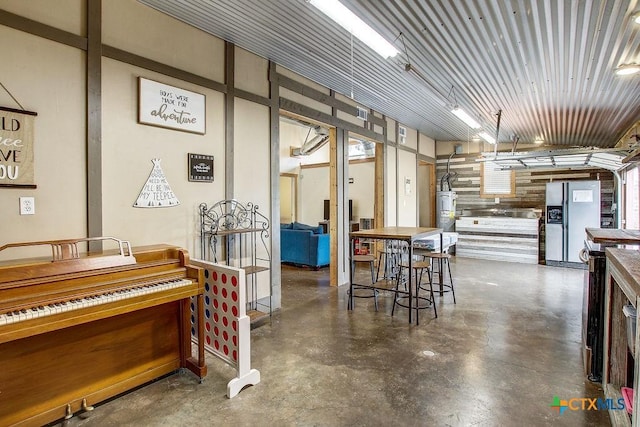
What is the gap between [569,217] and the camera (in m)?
7.13

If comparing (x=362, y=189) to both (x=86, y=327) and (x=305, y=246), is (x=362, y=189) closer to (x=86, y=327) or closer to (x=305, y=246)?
(x=305, y=246)

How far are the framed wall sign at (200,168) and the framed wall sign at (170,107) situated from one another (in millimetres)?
252

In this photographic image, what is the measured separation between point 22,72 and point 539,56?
4.52m

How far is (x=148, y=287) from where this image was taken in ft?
7.75

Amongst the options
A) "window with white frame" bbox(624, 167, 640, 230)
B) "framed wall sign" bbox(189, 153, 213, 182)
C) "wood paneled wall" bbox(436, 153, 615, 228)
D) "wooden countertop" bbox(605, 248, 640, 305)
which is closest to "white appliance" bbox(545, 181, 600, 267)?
"window with white frame" bbox(624, 167, 640, 230)

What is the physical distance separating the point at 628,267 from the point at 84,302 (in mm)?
2882

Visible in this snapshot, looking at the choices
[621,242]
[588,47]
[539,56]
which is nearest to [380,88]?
[539,56]

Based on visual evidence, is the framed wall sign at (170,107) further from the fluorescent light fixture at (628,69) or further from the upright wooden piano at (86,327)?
the fluorescent light fixture at (628,69)

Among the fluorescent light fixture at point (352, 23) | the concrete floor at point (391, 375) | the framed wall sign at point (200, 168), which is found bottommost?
the concrete floor at point (391, 375)

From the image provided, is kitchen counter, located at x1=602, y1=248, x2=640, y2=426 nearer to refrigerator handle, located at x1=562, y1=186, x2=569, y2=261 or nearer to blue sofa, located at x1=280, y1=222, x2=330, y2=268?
blue sofa, located at x1=280, y1=222, x2=330, y2=268

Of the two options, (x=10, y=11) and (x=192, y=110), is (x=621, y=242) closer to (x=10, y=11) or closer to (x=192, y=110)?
(x=192, y=110)

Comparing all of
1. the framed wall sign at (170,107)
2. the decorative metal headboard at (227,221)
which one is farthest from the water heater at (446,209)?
the framed wall sign at (170,107)

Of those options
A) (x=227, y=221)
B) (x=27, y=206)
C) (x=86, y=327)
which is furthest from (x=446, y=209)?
(x=27, y=206)

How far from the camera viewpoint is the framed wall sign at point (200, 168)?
3.40 meters
